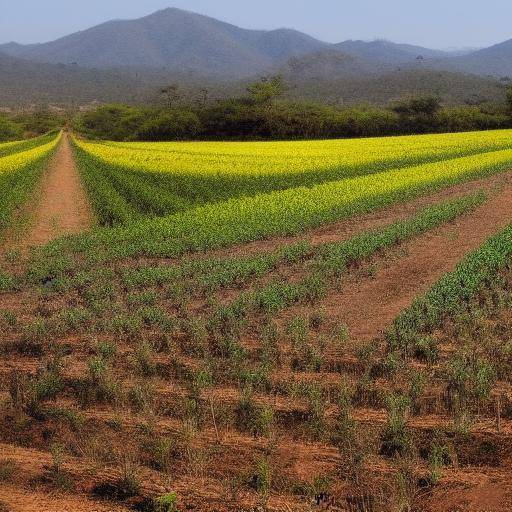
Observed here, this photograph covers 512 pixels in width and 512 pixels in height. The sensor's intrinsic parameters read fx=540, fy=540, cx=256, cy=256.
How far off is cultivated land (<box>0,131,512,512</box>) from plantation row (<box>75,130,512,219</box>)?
16.4 feet

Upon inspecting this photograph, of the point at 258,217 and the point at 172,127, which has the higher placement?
the point at 172,127

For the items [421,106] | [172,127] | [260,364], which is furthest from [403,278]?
[172,127]

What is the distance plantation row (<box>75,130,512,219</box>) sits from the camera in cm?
2442

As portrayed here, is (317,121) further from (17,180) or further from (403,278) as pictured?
(403,278)

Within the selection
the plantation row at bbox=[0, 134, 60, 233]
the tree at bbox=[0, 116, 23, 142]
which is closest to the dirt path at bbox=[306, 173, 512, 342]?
the plantation row at bbox=[0, 134, 60, 233]

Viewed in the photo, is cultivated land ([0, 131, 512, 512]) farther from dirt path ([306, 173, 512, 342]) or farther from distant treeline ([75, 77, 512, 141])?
distant treeline ([75, 77, 512, 141])

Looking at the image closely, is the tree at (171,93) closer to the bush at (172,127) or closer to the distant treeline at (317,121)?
the bush at (172,127)

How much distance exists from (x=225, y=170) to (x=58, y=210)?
1120 centimetres

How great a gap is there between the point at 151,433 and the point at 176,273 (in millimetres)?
6678

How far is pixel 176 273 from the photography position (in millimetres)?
13250

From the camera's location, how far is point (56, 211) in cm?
2378

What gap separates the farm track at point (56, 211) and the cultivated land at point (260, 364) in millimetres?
272

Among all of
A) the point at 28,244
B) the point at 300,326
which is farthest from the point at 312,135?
the point at 300,326

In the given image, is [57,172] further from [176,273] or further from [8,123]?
[8,123]
